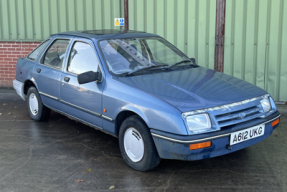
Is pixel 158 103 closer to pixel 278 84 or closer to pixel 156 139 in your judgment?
pixel 156 139

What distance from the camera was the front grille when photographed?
3936 mm

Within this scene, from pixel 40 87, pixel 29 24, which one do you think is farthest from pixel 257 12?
pixel 29 24

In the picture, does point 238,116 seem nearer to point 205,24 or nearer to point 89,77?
point 89,77

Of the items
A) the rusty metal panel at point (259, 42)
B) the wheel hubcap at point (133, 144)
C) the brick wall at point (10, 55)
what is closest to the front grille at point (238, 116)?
the wheel hubcap at point (133, 144)

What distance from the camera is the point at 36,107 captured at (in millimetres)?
6453

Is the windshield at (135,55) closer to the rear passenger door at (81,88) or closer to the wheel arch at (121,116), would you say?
the rear passenger door at (81,88)

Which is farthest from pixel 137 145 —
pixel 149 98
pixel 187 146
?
pixel 187 146

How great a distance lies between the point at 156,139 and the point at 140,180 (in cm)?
55

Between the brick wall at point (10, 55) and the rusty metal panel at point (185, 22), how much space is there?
2.92 m

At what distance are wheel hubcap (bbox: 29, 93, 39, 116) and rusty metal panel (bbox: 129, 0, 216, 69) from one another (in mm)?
3207

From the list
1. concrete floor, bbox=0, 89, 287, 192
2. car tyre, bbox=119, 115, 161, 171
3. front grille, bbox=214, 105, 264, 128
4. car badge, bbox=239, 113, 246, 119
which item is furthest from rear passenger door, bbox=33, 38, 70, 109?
car badge, bbox=239, 113, 246, 119

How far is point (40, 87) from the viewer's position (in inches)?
239

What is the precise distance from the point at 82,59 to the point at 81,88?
1.52ft

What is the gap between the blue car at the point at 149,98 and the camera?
3.86 m
